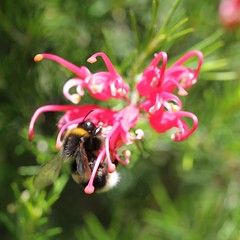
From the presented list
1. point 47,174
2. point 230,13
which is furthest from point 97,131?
point 230,13

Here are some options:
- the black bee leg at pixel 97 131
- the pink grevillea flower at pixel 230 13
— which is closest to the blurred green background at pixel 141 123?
the pink grevillea flower at pixel 230 13

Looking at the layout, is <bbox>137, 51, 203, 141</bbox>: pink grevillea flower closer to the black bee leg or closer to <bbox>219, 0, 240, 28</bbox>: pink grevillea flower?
the black bee leg

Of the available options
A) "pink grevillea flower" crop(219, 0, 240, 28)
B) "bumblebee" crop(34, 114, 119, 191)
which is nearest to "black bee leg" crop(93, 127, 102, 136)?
"bumblebee" crop(34, 114, 119, 191)

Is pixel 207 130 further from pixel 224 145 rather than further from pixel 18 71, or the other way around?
pixel 18 71

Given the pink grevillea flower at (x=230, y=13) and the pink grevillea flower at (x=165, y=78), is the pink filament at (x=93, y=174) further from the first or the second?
the pink grevillea flower at (x=230, y=13)

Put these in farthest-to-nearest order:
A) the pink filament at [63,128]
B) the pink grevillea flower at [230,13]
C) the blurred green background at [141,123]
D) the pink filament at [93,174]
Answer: the pink grevillea flower at [230,13]
the blurred green background at [141,123]
the pink filament at [63,128]
the pink filament at [93,174]

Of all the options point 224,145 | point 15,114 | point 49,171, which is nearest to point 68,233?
point 15,114
